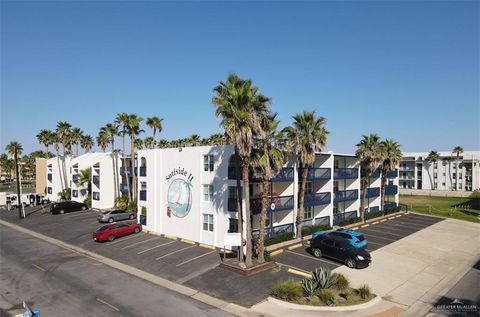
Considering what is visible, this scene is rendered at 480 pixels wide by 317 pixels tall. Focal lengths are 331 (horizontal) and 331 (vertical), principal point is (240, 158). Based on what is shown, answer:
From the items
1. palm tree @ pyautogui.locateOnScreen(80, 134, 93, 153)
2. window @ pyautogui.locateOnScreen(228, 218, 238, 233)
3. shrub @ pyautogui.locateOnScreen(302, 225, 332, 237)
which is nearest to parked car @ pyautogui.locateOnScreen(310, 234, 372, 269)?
shrub @ pyautogui.locateOnScreen(302, 225, 332, 237)

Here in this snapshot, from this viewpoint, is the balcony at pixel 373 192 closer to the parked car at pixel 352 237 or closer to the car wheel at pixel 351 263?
the parked car at pixel 352 237

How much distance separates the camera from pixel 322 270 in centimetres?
1891

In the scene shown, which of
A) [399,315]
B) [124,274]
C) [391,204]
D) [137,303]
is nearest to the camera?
[399,315]

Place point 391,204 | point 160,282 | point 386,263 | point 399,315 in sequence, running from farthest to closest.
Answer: point 391,204 → point 386,263 → point 160,282 → point 399,315

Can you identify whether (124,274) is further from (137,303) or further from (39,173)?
(39,173)

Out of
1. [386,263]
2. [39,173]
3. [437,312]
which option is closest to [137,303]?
[437,312]

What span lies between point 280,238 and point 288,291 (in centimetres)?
1113

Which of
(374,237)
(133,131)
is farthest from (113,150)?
(374,237)

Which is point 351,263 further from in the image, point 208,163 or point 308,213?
point 208,163

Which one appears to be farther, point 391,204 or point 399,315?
point 391,204

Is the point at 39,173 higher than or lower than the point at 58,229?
higher

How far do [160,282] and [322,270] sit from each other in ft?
33.5

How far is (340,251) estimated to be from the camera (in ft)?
79.6

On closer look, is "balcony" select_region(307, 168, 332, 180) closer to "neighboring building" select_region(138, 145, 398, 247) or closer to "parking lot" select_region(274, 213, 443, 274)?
"neighboring building" select_region(138, 145, 398, 247)
